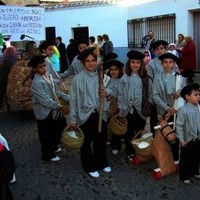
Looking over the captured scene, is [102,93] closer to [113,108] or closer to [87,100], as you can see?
[87,100]

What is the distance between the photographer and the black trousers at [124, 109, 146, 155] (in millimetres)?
5762

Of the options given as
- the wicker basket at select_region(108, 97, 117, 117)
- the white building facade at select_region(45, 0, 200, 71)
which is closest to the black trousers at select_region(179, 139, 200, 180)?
the wicker basket at select_region(108, 97, 117, 117)

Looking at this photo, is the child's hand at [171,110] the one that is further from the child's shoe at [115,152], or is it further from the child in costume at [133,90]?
the child's shoe at [115,152]

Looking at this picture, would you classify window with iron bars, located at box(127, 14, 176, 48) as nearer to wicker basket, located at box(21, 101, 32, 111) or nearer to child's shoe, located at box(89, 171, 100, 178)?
Result: wicker basket, located at box(21, 101, 32, 111)

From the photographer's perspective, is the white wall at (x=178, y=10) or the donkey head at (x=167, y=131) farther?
the white wall at (x=178, y=10)

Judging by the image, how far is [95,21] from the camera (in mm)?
23672

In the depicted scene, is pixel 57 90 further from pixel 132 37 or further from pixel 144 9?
pixel 132 37

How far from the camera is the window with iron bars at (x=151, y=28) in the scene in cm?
1774

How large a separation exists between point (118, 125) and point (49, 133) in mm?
1069

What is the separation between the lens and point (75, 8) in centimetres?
2417

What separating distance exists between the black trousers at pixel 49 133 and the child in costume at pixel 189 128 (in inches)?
77.9

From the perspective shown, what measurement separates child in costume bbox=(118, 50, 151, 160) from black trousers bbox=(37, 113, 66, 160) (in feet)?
3.27

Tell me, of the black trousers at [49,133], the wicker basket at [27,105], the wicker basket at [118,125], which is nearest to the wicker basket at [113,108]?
the wicker basket at [118,125]

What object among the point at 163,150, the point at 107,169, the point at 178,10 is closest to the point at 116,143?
the point at 107,169
